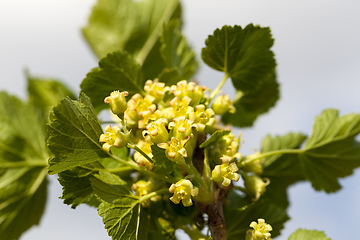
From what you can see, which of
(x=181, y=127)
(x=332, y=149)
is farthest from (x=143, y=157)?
(x=332, y=149)

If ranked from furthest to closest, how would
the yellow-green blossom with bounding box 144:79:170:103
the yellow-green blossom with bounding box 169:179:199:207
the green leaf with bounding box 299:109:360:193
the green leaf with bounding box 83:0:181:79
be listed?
the green leaf with bounding box 83:0:181:79 < the green leaf with bounding box 299:109:360:193 < the yellow-green blossom with bounding box 144:79:170:103 < the yellow-green blossom with bounding box 169:179:199:207

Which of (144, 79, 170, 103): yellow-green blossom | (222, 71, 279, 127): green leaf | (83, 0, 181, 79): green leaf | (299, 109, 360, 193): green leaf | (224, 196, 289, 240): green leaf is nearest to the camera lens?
(144, 79, 170, 103): yellow-green blossom

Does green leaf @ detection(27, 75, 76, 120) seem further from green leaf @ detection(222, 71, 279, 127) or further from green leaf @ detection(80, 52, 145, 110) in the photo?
green leaf @ detection(222, 71, 279, 127)

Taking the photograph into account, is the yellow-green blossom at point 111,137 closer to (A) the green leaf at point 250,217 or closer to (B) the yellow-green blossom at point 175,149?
(B) the yellow-green blossom at point 175,149

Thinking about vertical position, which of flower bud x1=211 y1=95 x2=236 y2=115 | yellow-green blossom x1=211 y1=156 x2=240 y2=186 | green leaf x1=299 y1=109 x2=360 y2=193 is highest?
flower bud x1=211 y1=95 x2=236 y2=115

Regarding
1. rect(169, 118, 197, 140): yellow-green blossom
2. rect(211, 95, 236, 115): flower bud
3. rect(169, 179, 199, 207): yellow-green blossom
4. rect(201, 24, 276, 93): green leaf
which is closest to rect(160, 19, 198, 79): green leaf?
rect(201, 24, 276, 93): green leaf

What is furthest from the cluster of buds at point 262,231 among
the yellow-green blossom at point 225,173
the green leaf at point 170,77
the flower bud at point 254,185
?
the green leaf at point 170,77

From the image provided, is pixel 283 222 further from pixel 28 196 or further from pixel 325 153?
pixel 28 196
